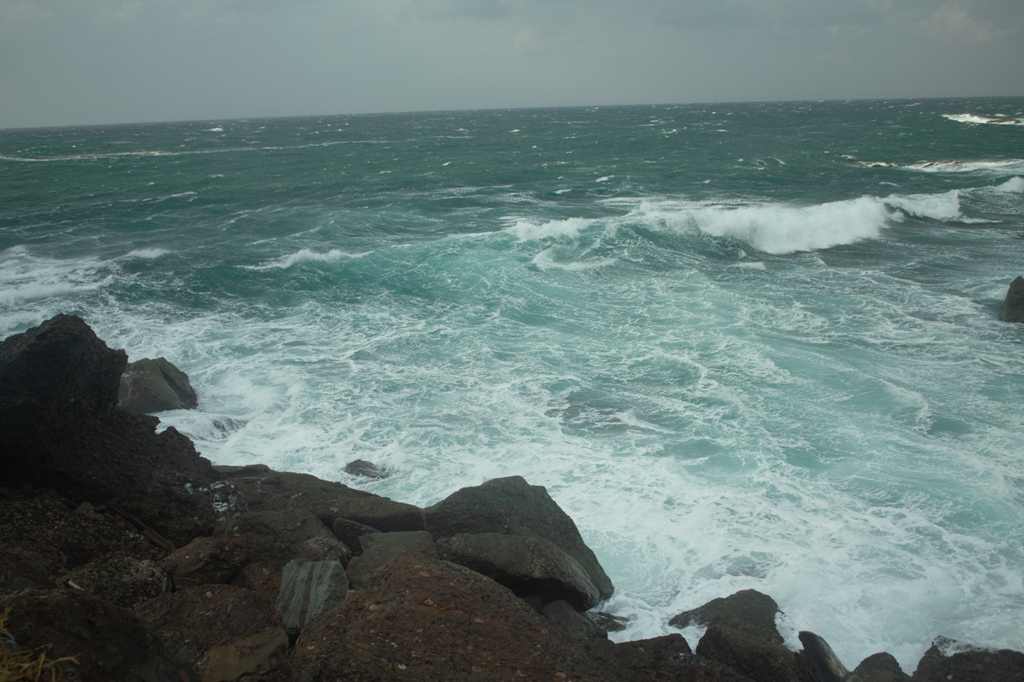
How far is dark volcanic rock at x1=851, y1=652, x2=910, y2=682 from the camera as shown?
505cm

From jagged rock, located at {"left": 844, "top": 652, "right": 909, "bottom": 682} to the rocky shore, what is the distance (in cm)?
3

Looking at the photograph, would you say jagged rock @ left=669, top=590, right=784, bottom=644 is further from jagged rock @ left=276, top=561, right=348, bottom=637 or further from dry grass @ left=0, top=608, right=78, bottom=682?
dry grass @ left=0, top=608, right=78, bottom=682

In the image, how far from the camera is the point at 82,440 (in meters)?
5.88

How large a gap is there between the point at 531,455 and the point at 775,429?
372 centimetres

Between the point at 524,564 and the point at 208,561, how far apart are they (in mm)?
2419

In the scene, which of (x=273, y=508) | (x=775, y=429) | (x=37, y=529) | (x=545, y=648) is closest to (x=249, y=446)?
(x=273, y=508)

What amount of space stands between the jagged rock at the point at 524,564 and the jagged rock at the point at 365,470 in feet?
10.8

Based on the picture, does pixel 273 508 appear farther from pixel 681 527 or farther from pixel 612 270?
pixel 612 270

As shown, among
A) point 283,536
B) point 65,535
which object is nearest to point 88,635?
point 65,535

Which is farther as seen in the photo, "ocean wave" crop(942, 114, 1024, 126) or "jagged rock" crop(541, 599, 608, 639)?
"ocean wave" crop(942, 114, 1024, 126)

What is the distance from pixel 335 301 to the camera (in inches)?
659

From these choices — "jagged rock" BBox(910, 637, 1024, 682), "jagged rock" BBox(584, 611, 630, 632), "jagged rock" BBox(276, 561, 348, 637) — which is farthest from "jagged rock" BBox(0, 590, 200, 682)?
"jagged rock" BBox(910, 637, 1024, 682)

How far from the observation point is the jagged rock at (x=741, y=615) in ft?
18.7

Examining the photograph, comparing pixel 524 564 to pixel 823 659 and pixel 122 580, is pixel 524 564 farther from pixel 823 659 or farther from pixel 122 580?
pixel 122 580
